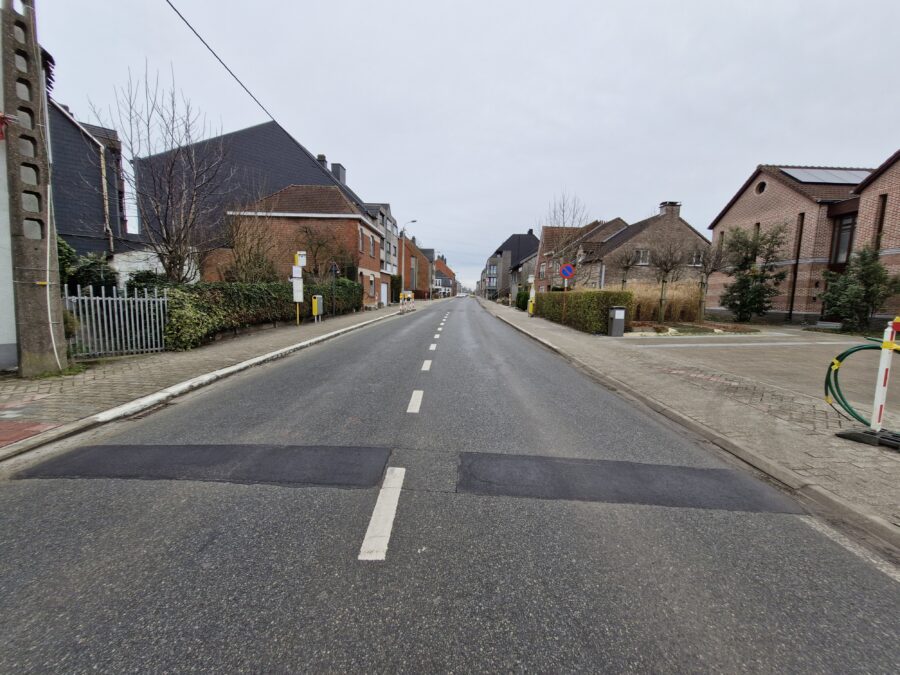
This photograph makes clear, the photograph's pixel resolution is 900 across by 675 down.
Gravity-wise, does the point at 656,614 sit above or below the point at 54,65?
below

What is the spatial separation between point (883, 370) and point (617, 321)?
10.6m

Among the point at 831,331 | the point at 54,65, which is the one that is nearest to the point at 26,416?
the point at 54,65

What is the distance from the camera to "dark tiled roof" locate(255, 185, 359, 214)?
29562 millimetres

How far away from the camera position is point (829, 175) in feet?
87.0

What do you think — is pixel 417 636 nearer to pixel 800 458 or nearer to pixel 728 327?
pixel 800 458

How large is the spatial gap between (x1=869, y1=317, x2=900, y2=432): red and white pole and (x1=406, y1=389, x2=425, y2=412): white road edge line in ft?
16.2

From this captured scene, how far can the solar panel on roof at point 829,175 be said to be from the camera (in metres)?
25.0

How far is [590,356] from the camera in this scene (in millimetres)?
10500

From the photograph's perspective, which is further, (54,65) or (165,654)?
(54,65)

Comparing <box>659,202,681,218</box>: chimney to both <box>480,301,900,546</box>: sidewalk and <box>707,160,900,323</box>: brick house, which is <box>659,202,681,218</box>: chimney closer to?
<box>707,160,900,323</box>: brick house

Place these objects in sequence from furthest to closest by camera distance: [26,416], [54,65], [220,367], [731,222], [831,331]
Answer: [731,222] < [831,331] < [54,65] < [220,367] < [26,416]

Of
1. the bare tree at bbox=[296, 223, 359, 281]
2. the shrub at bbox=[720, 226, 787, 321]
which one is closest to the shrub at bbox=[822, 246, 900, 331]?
the shrub at bbox=[720, 226, 787, 321]

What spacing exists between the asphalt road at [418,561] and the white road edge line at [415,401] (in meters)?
0.85

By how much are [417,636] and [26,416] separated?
5.70 meters
